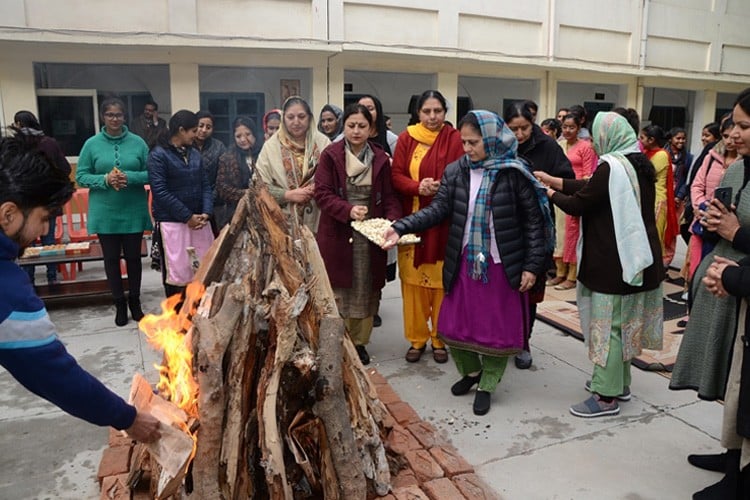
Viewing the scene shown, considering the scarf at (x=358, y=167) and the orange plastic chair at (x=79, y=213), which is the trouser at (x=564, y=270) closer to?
the scarf at (x=358, y=167)

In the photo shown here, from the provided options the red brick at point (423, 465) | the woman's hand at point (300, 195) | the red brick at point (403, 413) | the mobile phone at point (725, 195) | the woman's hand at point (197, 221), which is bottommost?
the red brick at point (423, 465)

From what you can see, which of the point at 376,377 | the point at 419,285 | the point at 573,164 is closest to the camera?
the point at 376,377

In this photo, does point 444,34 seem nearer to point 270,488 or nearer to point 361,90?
point 361,90

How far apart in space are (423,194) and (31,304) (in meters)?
2.97

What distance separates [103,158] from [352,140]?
103 inches

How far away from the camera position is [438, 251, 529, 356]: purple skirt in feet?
11.9

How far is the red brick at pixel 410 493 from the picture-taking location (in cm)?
274

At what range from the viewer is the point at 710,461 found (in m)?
3.06

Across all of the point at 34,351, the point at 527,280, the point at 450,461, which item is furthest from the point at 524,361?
the point at 34,351

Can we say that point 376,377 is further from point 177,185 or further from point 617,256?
point 177,185

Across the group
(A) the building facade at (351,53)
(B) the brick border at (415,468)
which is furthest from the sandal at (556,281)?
(A) the building facade at (351,53)

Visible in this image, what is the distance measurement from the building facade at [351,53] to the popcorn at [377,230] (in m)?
7.76

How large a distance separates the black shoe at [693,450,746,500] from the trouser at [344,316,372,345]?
246cm

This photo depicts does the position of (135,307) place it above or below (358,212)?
below
